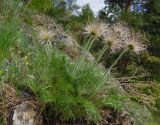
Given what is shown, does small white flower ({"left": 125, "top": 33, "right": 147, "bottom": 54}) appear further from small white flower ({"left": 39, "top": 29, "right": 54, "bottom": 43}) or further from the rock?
the rock

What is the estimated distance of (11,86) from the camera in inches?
233

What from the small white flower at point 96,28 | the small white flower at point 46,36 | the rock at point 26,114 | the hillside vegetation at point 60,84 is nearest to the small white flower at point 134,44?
the hillside vegetation at point 60,84

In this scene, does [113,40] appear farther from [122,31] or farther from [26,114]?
[26,114]

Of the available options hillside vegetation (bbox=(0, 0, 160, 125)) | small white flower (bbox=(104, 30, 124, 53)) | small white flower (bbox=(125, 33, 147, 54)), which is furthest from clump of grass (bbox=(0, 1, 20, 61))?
small white flower (bbox=(125, 33, 147, 54))

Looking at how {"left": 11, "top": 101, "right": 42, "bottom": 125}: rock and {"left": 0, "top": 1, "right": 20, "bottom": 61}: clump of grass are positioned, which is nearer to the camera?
{"left": 11, "top": 101, "right": 42, "bottom": 125}: rock

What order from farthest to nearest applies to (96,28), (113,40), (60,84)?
(96,28)
(113,40)
(60,84)

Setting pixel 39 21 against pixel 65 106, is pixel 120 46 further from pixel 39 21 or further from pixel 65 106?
pixel 39 21

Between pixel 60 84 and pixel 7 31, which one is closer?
pixel 60 84

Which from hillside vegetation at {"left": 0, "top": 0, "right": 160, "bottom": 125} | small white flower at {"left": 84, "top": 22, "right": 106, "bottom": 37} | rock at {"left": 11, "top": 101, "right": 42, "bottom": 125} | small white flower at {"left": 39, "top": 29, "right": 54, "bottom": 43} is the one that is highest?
small white flower at {"left": 84, "top": 22, "right": 106, "bottom": 37}

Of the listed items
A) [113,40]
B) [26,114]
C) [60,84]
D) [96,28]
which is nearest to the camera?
[26,114]

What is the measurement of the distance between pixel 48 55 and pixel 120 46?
82cm

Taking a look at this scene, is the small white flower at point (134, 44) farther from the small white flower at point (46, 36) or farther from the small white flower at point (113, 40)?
the small white flower at point (46, 36)

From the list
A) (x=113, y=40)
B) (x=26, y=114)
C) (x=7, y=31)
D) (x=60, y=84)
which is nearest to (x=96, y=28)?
(x=113, y=40)

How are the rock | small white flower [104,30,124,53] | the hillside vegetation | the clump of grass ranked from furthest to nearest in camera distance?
the clump of grass < small white flower [104,30,124,53] < the hillside vegetation < the rock
